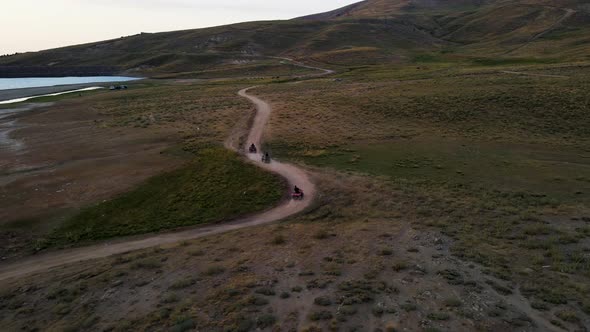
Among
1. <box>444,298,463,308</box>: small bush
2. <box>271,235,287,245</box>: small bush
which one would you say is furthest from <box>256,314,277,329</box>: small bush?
<box>271,235,287,245</box>: small bush

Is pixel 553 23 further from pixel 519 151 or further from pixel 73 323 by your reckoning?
pixel 73 323

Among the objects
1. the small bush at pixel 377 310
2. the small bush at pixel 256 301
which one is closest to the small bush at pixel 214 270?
the small bush at pixel 256 301

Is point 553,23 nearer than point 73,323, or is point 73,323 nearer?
point 73,323

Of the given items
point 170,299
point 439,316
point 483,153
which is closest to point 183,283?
point 170,299

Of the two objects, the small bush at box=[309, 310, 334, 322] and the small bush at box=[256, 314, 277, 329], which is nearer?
the small bush at box=[256, 314, 277, 329]

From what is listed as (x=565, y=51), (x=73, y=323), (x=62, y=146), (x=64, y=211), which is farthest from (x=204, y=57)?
(x=73, y=323)

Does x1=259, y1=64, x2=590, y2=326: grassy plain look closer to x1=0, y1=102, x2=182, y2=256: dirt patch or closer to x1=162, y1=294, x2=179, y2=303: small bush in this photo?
x1=162, y1=294, x2=179, y2=303: small bush

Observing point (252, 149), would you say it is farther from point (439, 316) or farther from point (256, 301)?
point (439, 316)

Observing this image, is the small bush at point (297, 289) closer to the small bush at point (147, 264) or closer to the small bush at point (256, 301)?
the small bush at point (256, 301)
